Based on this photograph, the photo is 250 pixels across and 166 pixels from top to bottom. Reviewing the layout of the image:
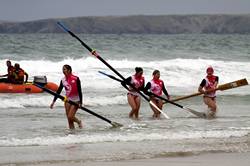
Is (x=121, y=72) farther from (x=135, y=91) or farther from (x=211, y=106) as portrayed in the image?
(x=135, y=91)

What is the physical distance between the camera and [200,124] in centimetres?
1345

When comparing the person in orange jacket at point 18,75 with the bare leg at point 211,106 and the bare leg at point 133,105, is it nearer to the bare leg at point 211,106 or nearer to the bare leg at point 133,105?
the bare leg at point 133,105

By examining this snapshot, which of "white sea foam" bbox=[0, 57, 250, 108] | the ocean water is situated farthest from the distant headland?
the ocean water

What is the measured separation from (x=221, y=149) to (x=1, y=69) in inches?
730

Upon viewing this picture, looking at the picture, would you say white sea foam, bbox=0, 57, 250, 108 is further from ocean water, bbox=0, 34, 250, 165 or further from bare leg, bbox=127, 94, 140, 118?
bare leg, bbox=127, 94, 140, 118

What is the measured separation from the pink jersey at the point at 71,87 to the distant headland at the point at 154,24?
10440 centimetres

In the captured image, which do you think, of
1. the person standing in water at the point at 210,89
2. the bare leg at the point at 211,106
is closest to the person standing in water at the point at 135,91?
the person standing in water at the point at 210,89

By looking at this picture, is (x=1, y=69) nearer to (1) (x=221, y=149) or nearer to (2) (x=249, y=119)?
(2) (x=249, y=119)

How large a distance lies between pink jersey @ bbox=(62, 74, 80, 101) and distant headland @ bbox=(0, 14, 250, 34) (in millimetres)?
104396

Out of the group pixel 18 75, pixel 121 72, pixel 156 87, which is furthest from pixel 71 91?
pixel 121 72

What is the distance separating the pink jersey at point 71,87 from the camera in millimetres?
12211

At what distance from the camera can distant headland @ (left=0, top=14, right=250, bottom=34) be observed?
12711 cm

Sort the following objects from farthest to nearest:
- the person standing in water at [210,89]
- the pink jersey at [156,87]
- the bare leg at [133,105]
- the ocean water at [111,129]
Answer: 1. the person standing in water at [210,89]
2. the pink jersey at [156,87]
3. the bare leg at [133,105]
4. the ocean water at [111,129]

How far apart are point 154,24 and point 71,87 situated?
132769 mm
